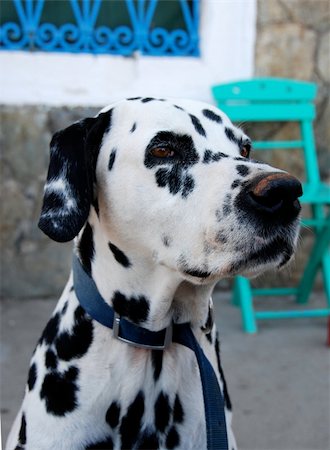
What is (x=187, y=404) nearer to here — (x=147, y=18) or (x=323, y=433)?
(x=323, y=433)

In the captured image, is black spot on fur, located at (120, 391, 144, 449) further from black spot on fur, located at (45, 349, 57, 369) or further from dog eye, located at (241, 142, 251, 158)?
dog eye, located at (241, 142, 251, 158)

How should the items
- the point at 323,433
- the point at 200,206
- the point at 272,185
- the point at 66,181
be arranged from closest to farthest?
the point at 272,185 < the point at 200,206 < the point at 66,181 < the point at 323,433

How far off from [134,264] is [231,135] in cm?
51

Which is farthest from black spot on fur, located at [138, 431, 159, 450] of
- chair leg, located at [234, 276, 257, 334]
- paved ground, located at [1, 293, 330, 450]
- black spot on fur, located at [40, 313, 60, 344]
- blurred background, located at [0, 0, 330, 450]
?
blurred background, located at [0, 0, 330, 450]

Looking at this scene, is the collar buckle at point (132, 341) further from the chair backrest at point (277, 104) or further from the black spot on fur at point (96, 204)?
the chair backrest at point (277, 104)

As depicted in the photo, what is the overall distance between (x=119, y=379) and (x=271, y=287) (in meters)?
3.37

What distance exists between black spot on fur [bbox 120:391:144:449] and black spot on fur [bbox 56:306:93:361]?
22 centimetres

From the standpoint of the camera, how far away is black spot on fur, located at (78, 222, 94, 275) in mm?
2332

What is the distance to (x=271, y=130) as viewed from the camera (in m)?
5.36

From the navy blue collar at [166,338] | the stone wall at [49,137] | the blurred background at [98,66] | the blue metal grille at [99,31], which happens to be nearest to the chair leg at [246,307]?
the blurred background at [98,66]

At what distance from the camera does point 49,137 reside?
16.9ft

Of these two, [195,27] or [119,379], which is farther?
[195,27]

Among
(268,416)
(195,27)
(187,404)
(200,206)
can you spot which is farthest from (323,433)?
(195,27)

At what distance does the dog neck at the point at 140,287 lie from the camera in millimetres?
2262
